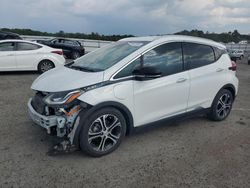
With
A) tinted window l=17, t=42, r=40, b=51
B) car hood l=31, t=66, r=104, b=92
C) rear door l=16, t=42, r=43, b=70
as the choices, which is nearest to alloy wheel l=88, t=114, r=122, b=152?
car hood l=31, t=66, r=104, b=92

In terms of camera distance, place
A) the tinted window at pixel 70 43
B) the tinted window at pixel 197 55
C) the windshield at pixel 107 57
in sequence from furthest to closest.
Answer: the tinted window at pixel 70 43, the tinted window at pixel 197 55, the windshield at pixel 107 57

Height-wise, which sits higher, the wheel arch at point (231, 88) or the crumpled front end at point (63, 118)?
the wheel arch at point (231, 88)

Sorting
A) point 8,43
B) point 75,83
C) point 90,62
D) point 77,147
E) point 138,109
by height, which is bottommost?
point 77,147

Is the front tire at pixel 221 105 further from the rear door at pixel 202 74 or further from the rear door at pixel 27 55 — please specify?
the rear door at pixel 27 55

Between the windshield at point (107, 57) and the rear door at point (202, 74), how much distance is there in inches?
38.3

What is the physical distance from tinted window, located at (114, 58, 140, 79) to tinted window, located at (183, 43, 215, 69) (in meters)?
1.04

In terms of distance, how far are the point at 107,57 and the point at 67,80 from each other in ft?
2.96

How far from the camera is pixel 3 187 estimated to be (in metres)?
3.06

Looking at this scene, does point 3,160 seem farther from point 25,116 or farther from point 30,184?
point 25,116

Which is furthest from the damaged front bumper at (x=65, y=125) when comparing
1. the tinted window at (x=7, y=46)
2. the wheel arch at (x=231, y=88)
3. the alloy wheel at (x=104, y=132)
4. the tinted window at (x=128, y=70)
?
the tinted window at (x=7, y=46)

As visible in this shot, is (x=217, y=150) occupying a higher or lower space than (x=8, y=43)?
lower

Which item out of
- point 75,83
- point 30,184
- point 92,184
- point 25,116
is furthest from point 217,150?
point 25,116

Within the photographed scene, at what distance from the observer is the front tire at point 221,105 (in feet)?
17.3

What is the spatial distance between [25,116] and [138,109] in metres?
2.56
